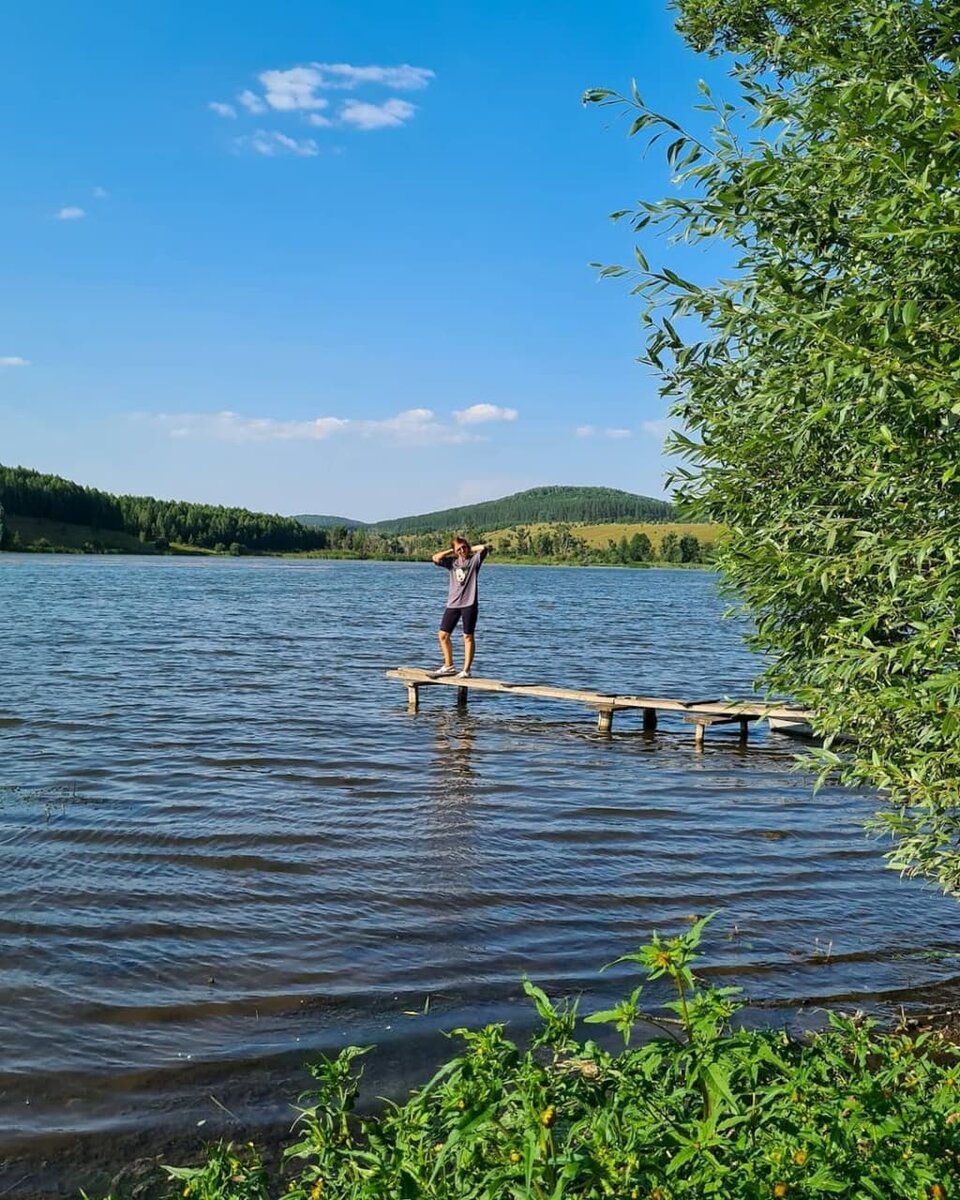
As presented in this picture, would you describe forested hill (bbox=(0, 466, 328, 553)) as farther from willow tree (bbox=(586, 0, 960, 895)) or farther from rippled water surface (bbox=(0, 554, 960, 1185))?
willow tree (bbox=(586, 0, 960, 895))

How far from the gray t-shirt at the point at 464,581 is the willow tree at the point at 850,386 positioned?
38.6 ft

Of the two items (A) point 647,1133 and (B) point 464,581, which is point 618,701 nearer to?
(B) point 464,581

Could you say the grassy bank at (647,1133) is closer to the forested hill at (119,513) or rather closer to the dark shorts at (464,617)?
the dark shorts at (464,617)

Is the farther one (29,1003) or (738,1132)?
(29,1003)

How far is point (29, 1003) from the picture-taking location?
6801 mm

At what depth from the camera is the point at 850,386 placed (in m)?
5.36

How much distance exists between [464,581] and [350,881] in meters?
9.95

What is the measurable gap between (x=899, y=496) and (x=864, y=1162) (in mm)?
3533

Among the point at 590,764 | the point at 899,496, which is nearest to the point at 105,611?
the point at 590,764

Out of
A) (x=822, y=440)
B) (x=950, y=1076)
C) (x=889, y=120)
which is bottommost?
A: (x=950, y=1076)

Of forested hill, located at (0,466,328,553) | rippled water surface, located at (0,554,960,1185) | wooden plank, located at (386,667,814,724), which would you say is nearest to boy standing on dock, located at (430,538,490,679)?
wooden plank, located at (386,667,814,724)

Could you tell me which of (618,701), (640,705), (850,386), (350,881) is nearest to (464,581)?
(618,701)

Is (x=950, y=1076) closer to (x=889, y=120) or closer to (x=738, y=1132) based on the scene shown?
(x=738, y=1132)

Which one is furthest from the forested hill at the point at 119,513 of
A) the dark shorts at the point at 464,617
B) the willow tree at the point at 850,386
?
the willow tree at the point at 850,386
